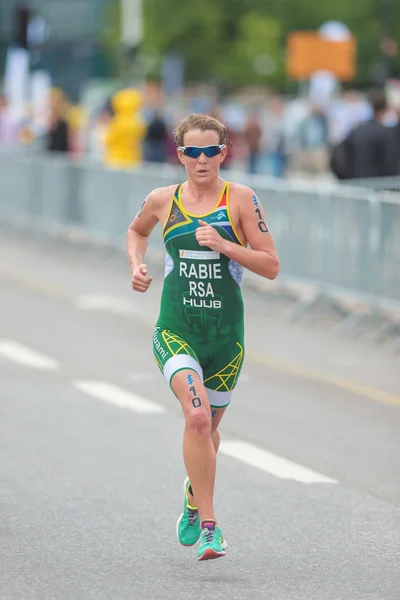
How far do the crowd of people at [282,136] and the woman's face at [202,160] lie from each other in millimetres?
9870

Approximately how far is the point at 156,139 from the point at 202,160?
19.1 meters

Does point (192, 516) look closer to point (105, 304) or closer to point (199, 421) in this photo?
point (199, 421)

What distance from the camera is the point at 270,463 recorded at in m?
9.51

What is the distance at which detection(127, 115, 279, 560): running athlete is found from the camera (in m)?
7.12

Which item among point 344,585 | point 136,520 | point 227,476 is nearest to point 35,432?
point 227,476

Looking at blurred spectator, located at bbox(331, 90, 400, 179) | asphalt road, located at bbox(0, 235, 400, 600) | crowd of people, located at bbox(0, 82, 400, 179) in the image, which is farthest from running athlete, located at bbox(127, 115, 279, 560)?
blurred spectator, located at bbox(331, 90, 400, 179)

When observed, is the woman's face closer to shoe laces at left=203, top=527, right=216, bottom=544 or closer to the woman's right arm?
the woman's right arm

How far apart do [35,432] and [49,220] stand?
44.2 feet

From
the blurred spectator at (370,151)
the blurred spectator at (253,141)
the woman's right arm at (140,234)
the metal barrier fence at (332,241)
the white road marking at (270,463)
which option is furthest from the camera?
the blurred spectator at (253,141)

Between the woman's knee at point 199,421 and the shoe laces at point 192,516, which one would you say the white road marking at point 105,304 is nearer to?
the shoe laces at point 192,516

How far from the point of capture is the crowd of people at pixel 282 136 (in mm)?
17516

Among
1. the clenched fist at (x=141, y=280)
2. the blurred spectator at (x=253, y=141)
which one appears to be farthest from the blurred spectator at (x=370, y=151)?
the blurred spectator at (x=253, y=141)

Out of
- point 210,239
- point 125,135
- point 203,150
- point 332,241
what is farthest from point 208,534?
point 125,135

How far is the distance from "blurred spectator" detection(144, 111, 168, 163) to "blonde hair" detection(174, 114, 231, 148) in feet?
61.5
